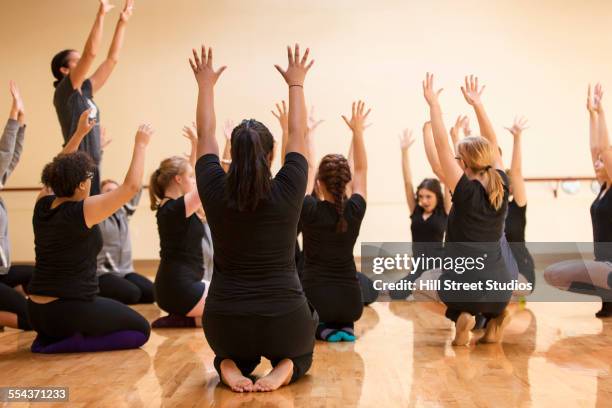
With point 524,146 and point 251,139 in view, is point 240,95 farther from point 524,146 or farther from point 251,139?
point 251,139

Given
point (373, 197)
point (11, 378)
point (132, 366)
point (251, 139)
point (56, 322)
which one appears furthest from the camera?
point (373, 197)

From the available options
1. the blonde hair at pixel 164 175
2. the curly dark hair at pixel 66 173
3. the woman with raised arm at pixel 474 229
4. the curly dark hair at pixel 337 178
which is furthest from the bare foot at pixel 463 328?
the curly dark hair at pixel 66 173

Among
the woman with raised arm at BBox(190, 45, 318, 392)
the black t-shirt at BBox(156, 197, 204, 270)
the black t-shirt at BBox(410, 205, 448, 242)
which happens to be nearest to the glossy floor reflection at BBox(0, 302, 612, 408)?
the woman with raised arm at BBox(190, 45, 318, 392)

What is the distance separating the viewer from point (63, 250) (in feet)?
9.37

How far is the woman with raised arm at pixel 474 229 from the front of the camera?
2945 mm

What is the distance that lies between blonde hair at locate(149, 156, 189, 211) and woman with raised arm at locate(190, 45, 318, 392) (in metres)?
1.32

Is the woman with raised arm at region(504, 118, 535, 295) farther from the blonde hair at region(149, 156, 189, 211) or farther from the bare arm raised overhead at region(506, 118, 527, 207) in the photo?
the blonde hair at region(149, 156, 189, 211)

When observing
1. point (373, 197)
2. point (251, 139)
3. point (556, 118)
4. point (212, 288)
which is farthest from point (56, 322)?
point (556, 118)

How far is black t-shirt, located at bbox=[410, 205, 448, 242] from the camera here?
5.02 m

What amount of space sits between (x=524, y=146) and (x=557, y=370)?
4.81m

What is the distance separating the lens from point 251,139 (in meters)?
2.20

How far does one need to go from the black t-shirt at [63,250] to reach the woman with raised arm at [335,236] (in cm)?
98

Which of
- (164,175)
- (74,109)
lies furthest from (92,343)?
(74,109)

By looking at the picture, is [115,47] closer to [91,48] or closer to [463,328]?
[91,48]
